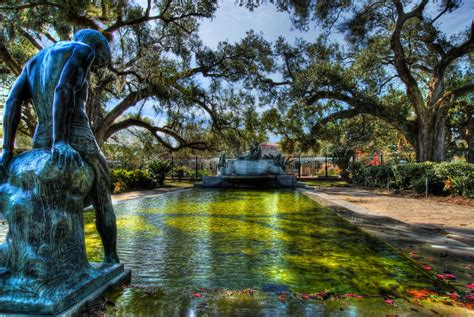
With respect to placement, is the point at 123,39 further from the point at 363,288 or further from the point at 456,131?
the point at 456,131

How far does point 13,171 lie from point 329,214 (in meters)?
6.08

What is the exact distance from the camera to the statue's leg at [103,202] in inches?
99.3

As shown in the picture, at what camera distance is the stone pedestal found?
1.91 m

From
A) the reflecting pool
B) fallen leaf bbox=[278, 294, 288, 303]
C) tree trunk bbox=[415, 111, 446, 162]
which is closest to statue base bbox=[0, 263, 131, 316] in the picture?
the reflecting pool

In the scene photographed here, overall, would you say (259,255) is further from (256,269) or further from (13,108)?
(13,108)

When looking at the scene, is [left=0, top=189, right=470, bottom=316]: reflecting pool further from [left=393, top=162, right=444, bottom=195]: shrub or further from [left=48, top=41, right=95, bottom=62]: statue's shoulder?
[left=393, top=162, right=444, bottom=195]: shrub

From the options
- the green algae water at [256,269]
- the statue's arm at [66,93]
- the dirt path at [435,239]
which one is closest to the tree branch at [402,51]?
the dirt path at [435,239]

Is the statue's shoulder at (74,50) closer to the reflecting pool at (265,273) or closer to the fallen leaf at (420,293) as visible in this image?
the reflecting pool at (265,273)

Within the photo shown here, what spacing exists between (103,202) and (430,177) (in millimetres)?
Result: 12318

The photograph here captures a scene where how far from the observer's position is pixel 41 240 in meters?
2.02

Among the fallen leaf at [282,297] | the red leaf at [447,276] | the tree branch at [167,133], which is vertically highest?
the tree branch at [167,133]

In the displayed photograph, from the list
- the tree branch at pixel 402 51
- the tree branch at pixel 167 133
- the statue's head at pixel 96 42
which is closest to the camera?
the statue's head at pixel 96 42

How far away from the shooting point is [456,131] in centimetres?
3127

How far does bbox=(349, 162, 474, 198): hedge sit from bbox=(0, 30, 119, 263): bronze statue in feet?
36.4
